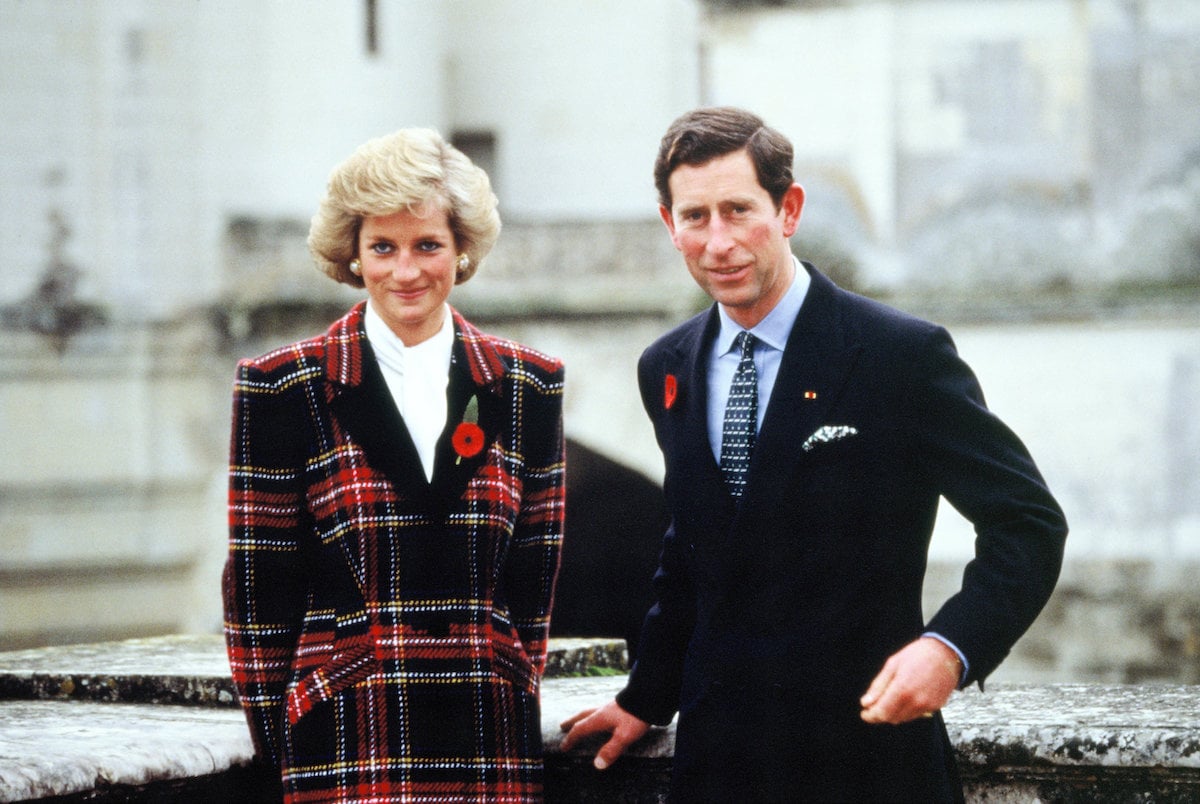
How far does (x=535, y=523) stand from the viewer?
272 centimetres

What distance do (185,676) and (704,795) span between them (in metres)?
1.30

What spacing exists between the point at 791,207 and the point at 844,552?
46cm

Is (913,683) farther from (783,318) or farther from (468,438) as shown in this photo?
(468,438)

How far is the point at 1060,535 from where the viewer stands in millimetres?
2203

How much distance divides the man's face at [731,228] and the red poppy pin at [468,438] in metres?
0.46

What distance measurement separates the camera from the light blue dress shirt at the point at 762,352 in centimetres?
239

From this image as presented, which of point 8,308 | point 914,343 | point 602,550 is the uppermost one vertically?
point 914,343

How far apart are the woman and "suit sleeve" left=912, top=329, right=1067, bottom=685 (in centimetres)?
70

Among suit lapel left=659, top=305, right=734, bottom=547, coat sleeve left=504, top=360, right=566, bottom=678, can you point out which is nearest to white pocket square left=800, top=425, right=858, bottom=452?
suit lapel left=659, top=305, right=734, bottom=547

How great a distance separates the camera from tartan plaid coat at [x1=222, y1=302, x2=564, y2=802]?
101 inches

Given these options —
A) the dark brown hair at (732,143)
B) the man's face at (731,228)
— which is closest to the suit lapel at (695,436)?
the man's face at (731,228)

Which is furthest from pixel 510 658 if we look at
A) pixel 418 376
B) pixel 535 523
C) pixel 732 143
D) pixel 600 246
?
pixel 600 246

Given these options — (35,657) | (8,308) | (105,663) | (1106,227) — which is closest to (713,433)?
(105,663)

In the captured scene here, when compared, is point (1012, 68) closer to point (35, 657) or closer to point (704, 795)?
point (35, 657)
